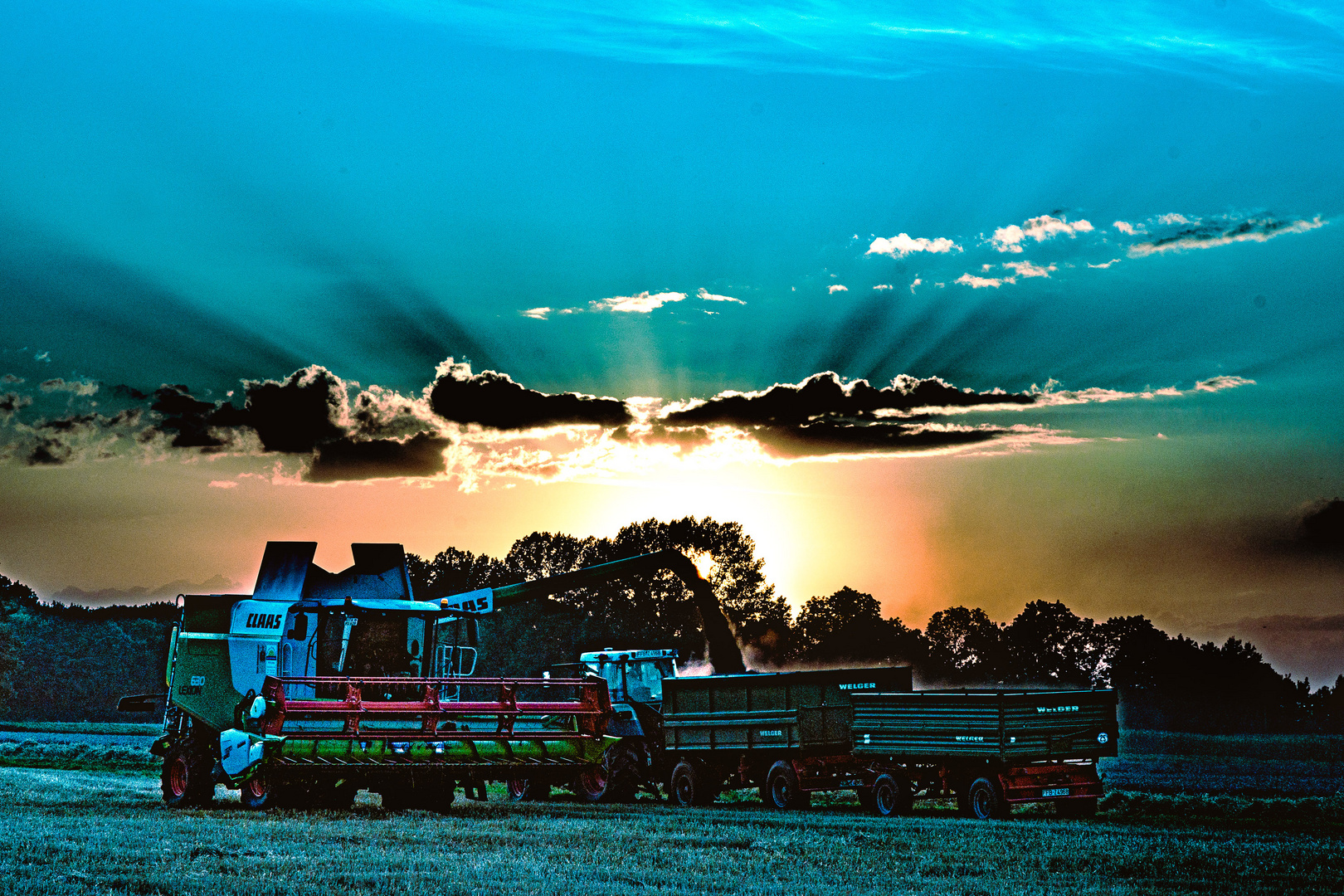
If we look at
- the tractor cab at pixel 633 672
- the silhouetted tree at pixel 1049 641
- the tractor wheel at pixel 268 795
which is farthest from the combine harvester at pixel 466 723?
the silhouetted tree at pixel 1049 641

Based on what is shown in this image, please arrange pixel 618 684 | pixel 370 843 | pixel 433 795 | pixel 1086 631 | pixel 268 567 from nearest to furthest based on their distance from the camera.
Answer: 1. pixel 370 843
2. pixel 433 795
3. pixel 268 567
4. pixel 618 684
5. pixel 1086 631

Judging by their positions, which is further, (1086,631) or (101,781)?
(1086,631)

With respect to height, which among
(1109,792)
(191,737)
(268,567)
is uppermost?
(268,567)

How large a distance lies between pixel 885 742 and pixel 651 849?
8.77 m

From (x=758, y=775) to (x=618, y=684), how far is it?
13.4 ft

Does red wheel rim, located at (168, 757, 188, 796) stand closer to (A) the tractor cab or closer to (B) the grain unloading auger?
(B) the grain unloading auger

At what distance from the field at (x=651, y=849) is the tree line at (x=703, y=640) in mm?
64029

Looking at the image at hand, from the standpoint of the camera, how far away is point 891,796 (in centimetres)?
2538

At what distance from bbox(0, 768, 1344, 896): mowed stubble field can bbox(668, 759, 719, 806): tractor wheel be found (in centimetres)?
423

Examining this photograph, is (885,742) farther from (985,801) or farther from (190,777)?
(190,777)

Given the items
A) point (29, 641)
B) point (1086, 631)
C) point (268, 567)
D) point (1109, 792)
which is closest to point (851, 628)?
point (1086, 631)

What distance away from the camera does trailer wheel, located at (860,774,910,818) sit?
2519cm

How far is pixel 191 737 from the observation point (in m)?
23.8

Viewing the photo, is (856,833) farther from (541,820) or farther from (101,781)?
(101,781)
